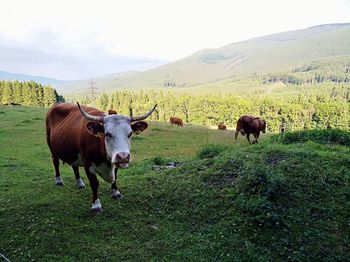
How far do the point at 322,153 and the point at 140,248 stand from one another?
6501 millimetres

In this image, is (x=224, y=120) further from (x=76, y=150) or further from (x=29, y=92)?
(x=76, y=150)

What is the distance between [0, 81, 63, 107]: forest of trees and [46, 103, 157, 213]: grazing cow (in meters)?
85.5

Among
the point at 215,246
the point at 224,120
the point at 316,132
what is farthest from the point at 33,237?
the point at 224,120

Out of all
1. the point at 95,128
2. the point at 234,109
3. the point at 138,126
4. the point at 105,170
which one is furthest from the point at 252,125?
the point at 234,109

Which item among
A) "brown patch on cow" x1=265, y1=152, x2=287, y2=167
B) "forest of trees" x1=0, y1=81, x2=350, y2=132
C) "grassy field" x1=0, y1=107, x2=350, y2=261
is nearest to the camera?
"grassy field" x1=0, y1=107, x2=350, y2=261

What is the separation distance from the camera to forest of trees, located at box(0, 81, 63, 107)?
9050cm

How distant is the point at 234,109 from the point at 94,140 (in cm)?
10062

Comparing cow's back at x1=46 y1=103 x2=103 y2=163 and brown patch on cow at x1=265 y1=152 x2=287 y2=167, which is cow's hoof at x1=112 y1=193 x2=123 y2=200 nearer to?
cow's back at x1=46 y1=103 x2=103 y2=163

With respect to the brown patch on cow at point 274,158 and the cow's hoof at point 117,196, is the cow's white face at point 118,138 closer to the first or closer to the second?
the cow's hoof at point 117,196

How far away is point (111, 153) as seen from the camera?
7.97m

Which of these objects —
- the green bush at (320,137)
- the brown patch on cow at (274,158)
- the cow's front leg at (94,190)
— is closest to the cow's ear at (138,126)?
the cow's front leg at (94,190)

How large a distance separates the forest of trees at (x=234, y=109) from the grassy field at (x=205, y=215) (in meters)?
76.3

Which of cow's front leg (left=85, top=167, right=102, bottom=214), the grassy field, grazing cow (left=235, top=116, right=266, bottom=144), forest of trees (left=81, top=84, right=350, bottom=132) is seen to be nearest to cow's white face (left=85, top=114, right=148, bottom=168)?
cow's front leg (left=85, top=167, right=102, bottom=214)

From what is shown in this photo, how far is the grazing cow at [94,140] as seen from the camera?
310 inches
